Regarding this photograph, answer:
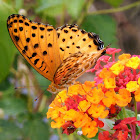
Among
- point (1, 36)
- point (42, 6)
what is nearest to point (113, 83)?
point (1, 36)

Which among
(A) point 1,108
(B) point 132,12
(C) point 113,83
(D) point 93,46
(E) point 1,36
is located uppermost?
(B) point 132,12

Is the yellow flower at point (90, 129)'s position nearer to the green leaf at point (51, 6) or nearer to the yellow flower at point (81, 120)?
the yellow flower at point (81, 120)

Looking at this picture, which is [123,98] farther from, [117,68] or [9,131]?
[9,131]

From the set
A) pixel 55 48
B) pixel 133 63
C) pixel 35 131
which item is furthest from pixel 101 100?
pixel 35 131

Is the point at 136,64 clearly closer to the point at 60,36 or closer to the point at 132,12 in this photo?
the point at 60,36

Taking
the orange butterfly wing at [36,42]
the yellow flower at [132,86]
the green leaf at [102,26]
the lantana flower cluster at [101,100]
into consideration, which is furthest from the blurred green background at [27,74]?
the yellow flower at [132,86]

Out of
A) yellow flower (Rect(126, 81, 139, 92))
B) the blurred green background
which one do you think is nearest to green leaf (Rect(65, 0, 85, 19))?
the blurred green background

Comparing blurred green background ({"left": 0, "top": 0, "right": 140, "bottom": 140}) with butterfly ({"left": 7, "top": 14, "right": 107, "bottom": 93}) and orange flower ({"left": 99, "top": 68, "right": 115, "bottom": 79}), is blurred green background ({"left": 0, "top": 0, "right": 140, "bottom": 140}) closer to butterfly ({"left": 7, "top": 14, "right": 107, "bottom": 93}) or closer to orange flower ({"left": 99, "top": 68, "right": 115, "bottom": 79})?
butterfly ({"left": 7, "top": 14, "right": 107, "bottom": 93})
